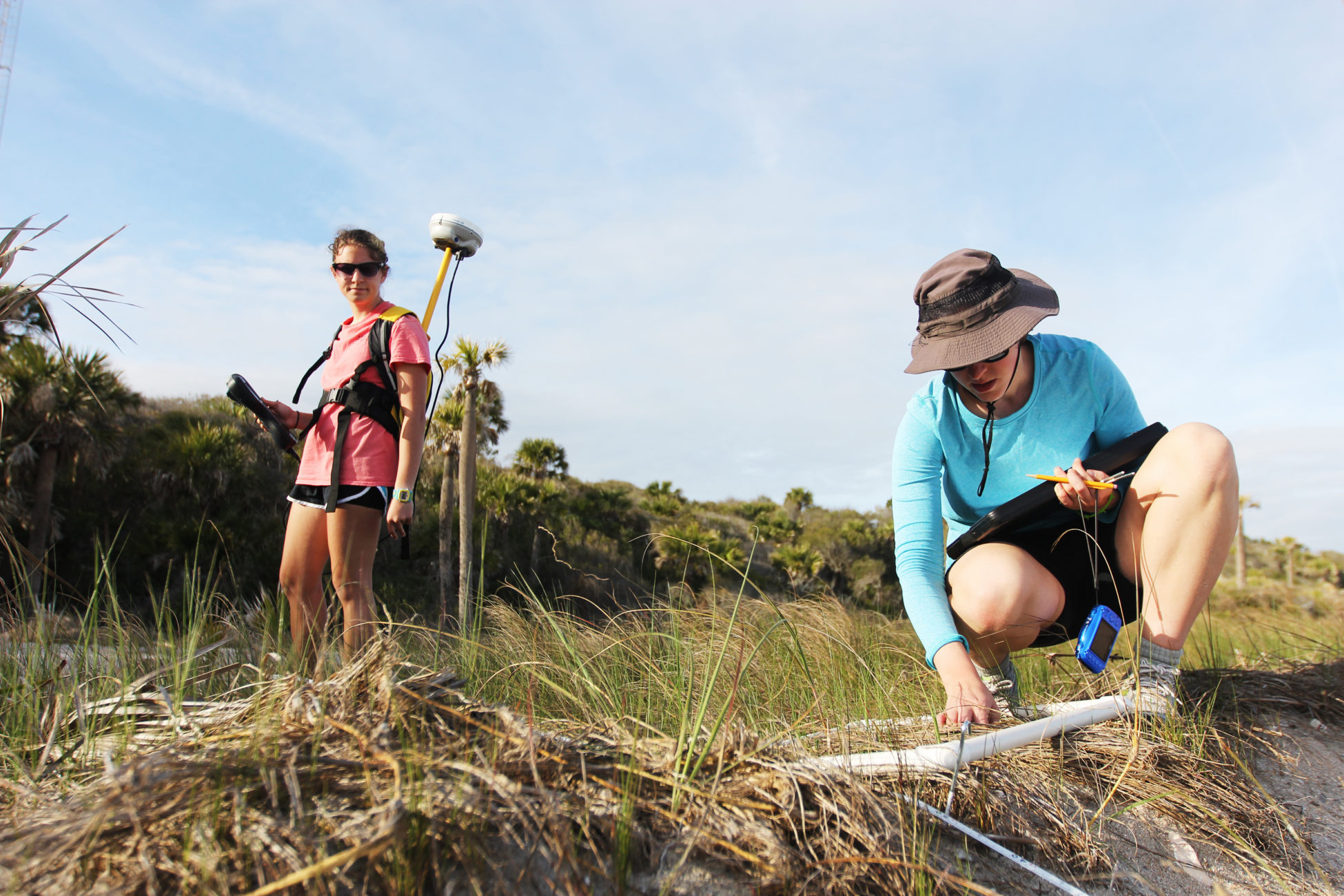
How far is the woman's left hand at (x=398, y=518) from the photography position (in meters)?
2.79

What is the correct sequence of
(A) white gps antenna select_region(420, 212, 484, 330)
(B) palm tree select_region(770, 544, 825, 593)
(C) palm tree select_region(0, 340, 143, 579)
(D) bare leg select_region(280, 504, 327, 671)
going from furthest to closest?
(B) palm tree select_region(770, 544, 825, 593) < (C) palm tree select_region(0, 340, 143, 579) < (A) white gps antenna select_region(420, 212, 484, 330) < (D) bare leg select_region(280, 504, 327, 671)

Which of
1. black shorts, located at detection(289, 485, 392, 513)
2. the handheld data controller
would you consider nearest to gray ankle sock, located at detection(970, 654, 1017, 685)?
black shorts, located at detection(289, 485, 392, 513)

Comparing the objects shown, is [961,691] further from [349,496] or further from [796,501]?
[796,501]

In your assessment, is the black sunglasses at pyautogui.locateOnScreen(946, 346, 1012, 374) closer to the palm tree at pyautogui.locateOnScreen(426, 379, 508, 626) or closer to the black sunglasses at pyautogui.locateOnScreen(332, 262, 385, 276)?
the black sunglasses at pyautogui.locateOnScreen(332, 262, 385, 276)

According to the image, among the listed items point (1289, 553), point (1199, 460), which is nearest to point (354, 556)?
point (1199, 460)

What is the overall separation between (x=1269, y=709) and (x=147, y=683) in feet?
11.0

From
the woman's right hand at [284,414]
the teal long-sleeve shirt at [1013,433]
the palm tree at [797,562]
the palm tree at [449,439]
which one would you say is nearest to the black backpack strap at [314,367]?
the woman's right hand at [284,414]

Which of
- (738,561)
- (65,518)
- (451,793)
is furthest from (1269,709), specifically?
(65,518)

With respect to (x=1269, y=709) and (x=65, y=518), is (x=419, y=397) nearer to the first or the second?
(x=1269, y=709)

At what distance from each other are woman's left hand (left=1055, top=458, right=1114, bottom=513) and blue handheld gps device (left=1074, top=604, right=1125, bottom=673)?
0.31m

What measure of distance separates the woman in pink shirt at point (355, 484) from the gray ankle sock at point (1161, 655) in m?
2.52

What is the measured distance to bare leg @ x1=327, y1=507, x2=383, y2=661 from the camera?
2678 mm

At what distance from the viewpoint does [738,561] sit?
2180 cm

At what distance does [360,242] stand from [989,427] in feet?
8.42
